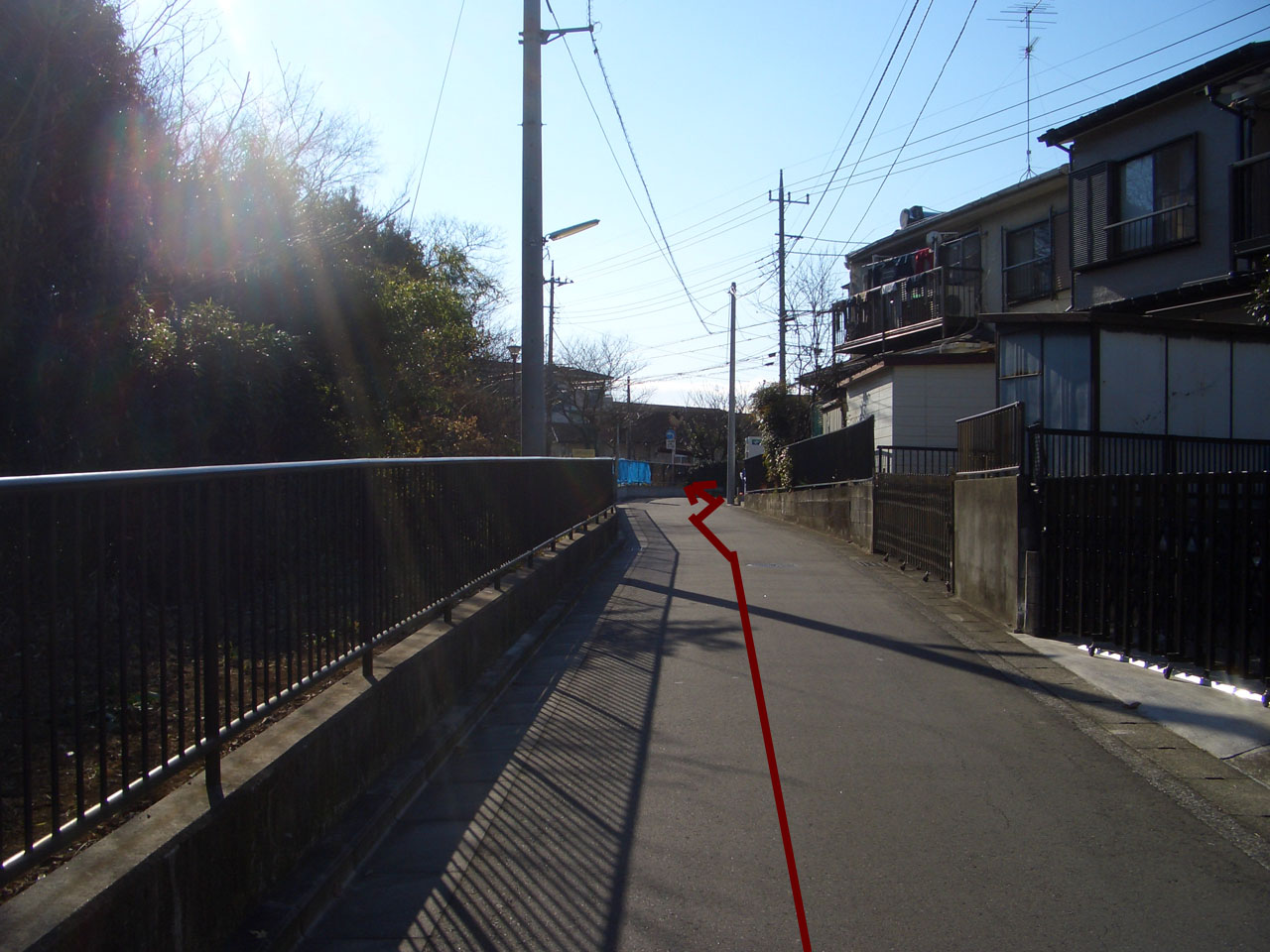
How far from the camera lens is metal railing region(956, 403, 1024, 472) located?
1007cm

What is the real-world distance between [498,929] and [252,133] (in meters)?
11.7

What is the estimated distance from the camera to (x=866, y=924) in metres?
3.89

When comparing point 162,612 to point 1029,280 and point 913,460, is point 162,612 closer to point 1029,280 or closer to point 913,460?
point 913,460

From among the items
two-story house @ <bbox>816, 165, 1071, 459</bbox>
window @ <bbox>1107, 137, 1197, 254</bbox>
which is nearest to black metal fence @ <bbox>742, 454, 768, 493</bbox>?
two-story house @ <bbox>816, 165, 1071, 459</bbox>

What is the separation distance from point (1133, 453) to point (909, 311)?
1620cm

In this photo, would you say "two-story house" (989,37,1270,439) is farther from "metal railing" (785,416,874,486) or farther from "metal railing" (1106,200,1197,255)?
"metal railing" (785,416,874,486)

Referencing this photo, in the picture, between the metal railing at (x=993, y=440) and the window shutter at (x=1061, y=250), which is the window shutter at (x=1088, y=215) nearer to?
the window shutter at (x=1061, y=250)

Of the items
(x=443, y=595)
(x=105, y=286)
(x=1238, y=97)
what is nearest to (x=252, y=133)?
(x=105, y=286)

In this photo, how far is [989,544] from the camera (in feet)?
35.7

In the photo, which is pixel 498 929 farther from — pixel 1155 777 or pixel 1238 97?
pixel 1238 97

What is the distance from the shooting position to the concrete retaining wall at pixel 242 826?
2740mm

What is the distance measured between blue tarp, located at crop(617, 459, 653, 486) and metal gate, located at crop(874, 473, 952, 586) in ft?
146

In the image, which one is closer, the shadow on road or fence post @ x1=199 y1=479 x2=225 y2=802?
fence post @ x1=199 y1=479 x2=225 y2=802

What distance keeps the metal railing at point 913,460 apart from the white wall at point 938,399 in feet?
9.26
